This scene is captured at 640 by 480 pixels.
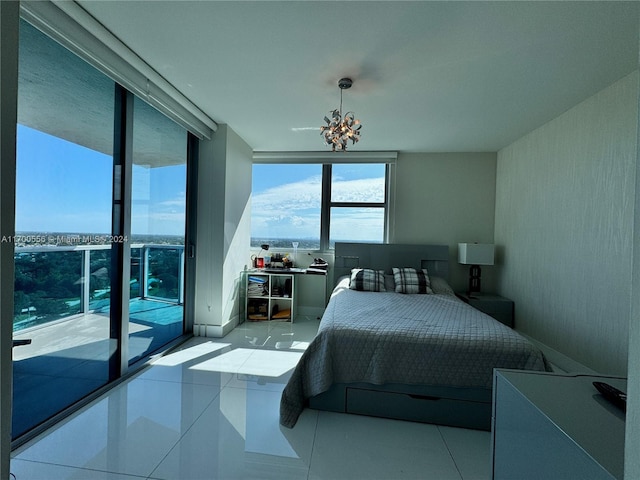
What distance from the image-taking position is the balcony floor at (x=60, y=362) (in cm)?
156

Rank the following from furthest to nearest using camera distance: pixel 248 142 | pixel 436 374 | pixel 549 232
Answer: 1. pixel 248 142
2. pixel 549 232
3. pixel 436 374

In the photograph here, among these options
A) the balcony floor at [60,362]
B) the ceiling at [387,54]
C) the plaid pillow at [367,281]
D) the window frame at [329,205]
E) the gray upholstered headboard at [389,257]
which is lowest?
the balcony floor at [60,362]

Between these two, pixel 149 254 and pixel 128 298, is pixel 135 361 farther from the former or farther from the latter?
pixel 149 254

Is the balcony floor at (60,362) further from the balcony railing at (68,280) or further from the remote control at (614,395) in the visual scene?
the remote control at (614,395)

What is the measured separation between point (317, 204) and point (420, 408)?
302cm

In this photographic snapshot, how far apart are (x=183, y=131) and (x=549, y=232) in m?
4.07

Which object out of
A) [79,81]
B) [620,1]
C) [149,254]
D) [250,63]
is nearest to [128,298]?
[149,254]

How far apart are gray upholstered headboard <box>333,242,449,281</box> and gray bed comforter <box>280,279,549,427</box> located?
A: 6.07 ft

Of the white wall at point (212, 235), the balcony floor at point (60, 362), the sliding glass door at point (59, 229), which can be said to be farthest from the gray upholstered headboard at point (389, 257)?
the sliding glass door at point (59, 229)

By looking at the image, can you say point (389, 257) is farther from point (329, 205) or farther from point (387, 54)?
point (387, 54)

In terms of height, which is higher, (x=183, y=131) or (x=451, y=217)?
(x=183, y=131)

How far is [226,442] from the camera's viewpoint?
159cm

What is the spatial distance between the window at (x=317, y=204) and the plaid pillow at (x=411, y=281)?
0.79 m

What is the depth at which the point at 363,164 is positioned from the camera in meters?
4.13
